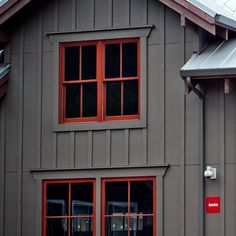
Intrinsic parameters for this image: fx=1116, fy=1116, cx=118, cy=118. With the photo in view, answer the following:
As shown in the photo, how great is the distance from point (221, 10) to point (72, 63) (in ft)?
9.57

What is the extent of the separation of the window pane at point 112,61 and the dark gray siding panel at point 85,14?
0.56 meters

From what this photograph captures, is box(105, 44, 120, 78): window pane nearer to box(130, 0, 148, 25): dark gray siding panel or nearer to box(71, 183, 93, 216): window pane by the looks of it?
box(130, 0, 148, 25): dark gray siding panel

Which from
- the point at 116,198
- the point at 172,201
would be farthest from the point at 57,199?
the point at 172,201

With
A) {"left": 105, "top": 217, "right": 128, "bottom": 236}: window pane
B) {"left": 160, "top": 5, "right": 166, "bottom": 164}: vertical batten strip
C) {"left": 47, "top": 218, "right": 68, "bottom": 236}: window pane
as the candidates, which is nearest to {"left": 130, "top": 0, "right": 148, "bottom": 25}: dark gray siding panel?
{"left": 160, "top": 5, "right": 166, "bottom": 164}: vertical batten strip

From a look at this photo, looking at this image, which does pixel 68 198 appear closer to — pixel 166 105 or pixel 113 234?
pixel 113 234

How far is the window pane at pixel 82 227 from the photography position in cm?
2016

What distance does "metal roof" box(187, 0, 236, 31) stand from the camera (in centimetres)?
1903

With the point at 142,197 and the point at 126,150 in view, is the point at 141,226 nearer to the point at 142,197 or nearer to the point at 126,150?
the point at 142,197

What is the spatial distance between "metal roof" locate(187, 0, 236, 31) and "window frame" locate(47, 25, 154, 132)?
1.15 meters

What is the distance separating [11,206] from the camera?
67.8ft

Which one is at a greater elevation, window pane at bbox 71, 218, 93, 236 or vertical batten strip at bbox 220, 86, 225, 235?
vertical batten strip at bbox 220, 86, 225, 235

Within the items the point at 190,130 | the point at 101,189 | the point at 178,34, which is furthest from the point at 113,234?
the point at 178,34

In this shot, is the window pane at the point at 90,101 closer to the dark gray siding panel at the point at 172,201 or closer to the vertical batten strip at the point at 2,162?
the vertical batten strip at the point at 2,162

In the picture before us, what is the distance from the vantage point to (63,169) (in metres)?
20.3
